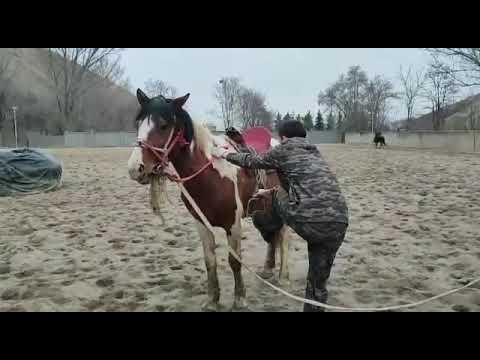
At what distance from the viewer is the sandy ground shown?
3.70 m

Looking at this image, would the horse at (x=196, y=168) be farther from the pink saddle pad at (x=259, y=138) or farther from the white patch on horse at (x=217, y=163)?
the pink saddle pad at (x=259, y=138)

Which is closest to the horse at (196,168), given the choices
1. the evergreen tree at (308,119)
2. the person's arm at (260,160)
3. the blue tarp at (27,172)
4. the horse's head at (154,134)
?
the horse's head at (154,134)

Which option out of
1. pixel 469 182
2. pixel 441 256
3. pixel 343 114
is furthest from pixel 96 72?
pixel 441 256

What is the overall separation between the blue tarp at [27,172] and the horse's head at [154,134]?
8.19 m

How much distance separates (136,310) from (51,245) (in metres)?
2.66

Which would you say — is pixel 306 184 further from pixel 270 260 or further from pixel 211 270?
pixel 270 260

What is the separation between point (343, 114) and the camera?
66.6 meters

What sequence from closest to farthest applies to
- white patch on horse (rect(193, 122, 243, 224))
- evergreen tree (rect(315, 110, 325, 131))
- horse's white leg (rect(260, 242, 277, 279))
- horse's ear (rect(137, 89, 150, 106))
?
horse's ear (rect(137, 89, 150, 106))
white patch on horse (rect(193, 122, 243, 224))
horse's white leg (rect(260, 242, 277, 279))
evergreen tree (rect(315, 110, 325, 131))

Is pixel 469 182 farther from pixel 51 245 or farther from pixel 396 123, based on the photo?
pixel 396 123

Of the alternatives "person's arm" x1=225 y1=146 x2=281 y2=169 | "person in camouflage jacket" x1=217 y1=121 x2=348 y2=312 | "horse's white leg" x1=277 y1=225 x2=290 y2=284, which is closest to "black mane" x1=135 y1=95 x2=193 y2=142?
"person's arm" x1=225 y1=146 x2=281 y2=169

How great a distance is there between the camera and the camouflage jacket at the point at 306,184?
8.72ft

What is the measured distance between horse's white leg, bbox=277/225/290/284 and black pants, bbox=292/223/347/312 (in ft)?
4.15

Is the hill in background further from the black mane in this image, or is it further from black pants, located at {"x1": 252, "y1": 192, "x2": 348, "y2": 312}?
black pants, located at {"x1": 252, "y1": 192, "x2": 348, "y2": 312}

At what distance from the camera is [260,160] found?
2.93 meters
